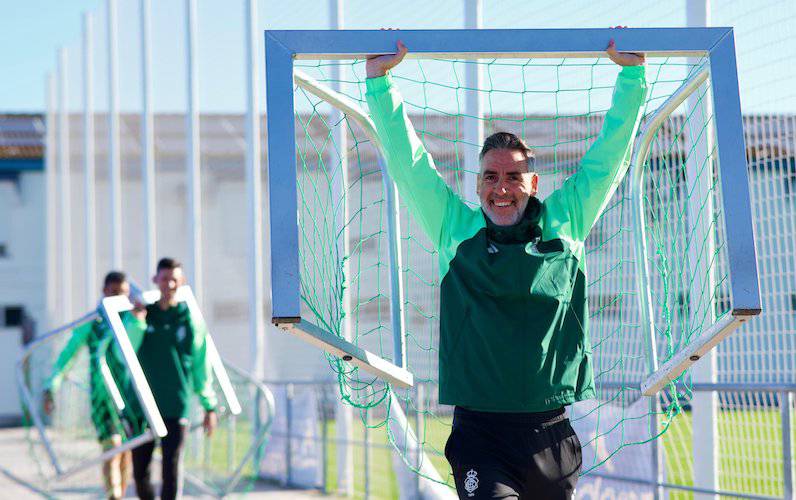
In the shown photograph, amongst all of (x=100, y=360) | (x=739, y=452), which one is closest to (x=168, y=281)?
(x=100, y=360)

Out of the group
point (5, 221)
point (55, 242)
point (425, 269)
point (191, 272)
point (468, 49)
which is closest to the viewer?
point (468, 49)

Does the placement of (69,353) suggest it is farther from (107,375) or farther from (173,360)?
(173,360)

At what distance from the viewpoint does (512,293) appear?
3.58 meters

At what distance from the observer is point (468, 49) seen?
152 inches

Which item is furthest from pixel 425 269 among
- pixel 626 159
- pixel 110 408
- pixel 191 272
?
pixel 191 272

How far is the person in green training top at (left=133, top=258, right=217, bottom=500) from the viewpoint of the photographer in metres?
7.34

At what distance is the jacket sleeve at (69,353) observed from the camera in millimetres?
8672

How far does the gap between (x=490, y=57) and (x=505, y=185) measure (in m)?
0.47

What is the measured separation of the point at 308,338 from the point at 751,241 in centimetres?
129

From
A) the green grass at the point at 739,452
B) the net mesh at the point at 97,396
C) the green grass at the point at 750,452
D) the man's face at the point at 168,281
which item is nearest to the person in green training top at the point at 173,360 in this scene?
the man's face at the point at 168,281

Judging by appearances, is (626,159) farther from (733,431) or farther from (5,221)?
(5,221)

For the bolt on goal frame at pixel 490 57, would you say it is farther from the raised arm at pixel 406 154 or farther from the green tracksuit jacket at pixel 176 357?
the green tracksuit jacket at pixel 176 357

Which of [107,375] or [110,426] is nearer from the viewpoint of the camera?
[107,375]

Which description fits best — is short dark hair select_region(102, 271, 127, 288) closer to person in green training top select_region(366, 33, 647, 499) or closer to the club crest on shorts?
person in green training top select_region(366, 33, 647, 499)
